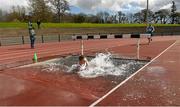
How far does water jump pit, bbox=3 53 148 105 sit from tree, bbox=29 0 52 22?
2045 inches

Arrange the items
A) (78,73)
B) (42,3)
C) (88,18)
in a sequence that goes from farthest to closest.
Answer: (88,18)
(42,3)
(78,73)

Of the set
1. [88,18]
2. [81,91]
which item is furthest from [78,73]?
[88,18]

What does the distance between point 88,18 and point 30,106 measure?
7981cm

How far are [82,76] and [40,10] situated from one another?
5537 centimetres

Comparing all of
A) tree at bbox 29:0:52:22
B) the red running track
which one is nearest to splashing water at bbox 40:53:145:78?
the red running track

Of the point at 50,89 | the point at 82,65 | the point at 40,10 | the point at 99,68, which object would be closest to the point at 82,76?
the point at 82,65

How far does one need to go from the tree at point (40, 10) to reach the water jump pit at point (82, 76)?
51944 millimetres

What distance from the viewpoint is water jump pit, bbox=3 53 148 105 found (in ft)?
25.7

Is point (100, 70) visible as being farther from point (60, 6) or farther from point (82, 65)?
point (60, 6)

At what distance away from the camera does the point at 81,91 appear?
7824 millimetres

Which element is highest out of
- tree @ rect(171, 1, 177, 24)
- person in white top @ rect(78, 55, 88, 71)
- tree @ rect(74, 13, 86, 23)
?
tree @ rect(171, 1, 177, 24)

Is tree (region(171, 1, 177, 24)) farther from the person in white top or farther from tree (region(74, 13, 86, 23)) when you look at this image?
the person in white top

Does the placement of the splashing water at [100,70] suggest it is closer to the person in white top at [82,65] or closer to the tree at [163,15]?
the person in white top at [82,65]

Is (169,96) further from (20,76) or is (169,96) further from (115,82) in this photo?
(20,76)
